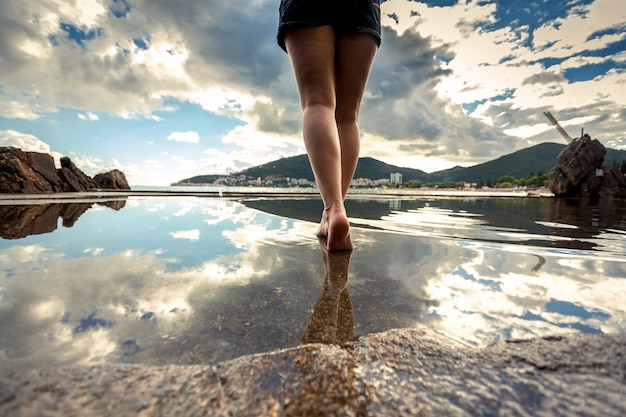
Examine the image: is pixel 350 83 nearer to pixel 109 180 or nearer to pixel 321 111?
pixel 321 111

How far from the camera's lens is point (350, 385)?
39cm

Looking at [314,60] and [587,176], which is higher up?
[314,60]

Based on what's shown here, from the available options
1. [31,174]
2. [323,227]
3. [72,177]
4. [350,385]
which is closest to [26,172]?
[31,174]

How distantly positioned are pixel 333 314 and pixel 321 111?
1050 mm

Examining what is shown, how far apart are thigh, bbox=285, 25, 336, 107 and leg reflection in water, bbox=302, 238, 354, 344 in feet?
2.89

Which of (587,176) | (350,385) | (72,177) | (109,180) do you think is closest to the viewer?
(350,385)

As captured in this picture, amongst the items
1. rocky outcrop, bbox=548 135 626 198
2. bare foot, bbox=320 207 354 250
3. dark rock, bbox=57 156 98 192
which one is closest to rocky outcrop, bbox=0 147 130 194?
dark rock, bbox=57 156 98 192

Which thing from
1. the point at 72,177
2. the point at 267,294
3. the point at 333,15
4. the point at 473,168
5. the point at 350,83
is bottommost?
the point at 267,294

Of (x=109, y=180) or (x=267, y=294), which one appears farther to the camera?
(x=109, y=180)

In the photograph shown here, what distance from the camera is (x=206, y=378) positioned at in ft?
1.31

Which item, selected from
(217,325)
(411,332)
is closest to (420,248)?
(411,332)

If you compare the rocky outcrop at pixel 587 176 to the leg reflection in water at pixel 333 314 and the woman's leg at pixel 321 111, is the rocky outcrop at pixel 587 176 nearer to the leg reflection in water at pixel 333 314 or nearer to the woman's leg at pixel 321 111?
the woman's leg at pixel 321 111

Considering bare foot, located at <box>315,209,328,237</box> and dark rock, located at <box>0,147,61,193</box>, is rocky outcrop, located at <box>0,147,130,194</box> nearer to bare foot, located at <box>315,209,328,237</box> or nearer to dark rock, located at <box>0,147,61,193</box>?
dark rock, located at <box>0,147,61,193</box>

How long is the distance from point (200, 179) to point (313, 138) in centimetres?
7645
